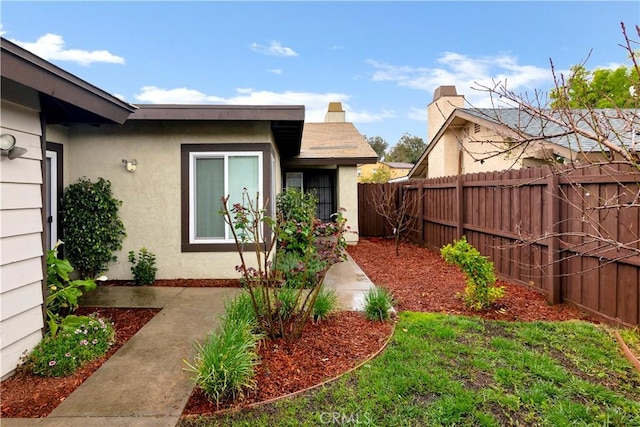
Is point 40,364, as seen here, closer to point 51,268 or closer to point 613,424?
point 51,268

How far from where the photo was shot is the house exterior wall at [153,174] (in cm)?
636

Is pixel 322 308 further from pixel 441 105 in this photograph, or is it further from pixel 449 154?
pixel 441 105

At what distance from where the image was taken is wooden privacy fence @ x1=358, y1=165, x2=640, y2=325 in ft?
12.1

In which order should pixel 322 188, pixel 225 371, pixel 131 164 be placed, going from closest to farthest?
pixel 225 371 < pixel 131 164 < pixel 322 188

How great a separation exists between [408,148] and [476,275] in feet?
148

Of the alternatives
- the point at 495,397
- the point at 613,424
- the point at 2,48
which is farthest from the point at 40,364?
the point at 613,424

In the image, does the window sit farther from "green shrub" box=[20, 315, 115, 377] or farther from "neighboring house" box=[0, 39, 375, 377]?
"green shrub" box=[20, 315, 115, 377]

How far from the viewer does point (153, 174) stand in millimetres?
6410

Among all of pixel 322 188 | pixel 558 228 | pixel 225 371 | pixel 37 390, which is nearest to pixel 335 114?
pixel 322 188

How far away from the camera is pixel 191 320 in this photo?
4.53m

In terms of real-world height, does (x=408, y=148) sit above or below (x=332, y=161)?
above

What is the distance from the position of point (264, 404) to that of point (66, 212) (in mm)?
4932

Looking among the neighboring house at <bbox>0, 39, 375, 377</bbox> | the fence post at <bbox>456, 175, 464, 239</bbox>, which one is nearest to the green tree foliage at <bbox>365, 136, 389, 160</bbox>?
the fence post at <bbox>456, 175, 464, 239</bbox>
